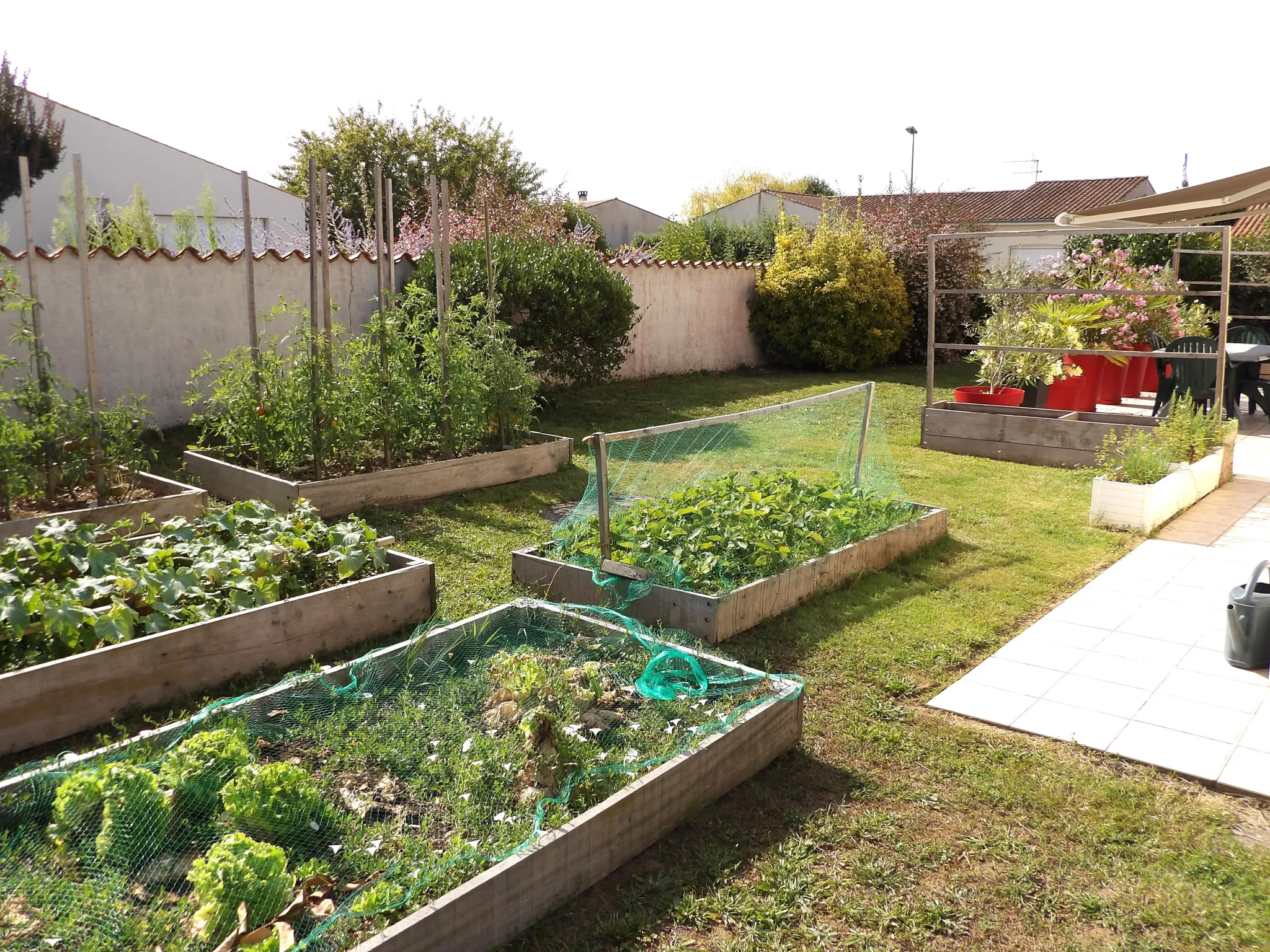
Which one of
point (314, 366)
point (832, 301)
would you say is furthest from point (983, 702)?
point (832, 301)

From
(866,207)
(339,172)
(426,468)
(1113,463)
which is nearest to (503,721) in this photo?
(426,468)

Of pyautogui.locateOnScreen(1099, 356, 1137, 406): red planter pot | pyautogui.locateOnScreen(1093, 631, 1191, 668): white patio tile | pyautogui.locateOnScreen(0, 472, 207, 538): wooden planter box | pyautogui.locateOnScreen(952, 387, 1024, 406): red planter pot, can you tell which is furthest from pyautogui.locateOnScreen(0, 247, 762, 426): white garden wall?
pyautogui.locateOnScreen(1099, 356, 1137, 406): red planter pot

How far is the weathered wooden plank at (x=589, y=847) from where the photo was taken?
2477mm

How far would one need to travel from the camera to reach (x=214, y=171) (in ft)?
78.7

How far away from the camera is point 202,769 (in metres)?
2.94

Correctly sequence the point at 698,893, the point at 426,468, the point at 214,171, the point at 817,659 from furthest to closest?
the point at 214,171, the point at 426,468, the point at 817,659, the point at 698,893

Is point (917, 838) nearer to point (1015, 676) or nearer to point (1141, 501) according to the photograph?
point (1015, 676)

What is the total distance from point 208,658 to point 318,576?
2.49 ft

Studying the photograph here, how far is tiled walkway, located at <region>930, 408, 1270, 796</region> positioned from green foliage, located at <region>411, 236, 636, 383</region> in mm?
6179

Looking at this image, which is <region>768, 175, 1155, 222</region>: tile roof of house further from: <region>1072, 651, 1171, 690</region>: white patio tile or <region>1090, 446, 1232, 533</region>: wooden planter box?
<region>1072, 651, 1171, 690</region>: white patio tile

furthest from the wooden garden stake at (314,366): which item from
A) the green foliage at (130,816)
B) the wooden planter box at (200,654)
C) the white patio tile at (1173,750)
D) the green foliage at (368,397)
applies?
the white patio tile at (1173,750)

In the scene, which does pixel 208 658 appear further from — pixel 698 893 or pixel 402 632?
pixel 698 893

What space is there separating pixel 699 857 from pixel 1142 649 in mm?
2844

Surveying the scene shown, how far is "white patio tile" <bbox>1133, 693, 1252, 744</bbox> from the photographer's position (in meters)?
3.92
